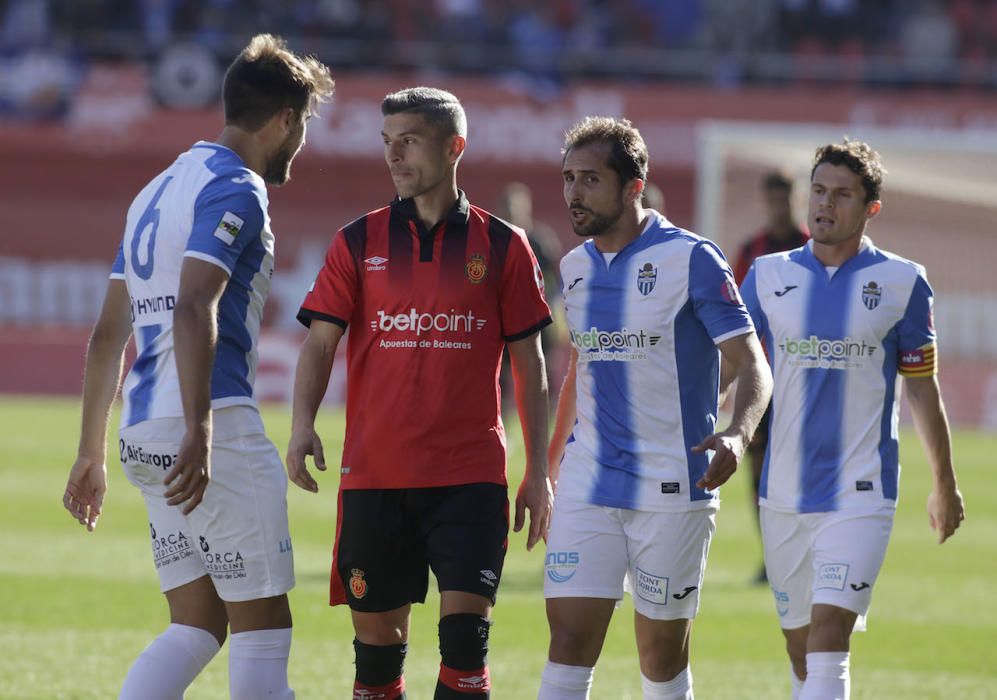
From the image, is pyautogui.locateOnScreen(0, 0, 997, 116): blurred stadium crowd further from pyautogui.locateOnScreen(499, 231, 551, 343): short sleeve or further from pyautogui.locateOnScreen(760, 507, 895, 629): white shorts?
pyautogui.locateOnScreen(499, 231, 551, 343): short sleeve

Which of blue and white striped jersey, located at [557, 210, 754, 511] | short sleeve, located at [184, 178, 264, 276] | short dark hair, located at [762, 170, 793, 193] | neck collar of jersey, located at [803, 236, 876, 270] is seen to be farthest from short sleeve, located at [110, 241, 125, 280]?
short dark hair, located at [762, 170, 793, 193]

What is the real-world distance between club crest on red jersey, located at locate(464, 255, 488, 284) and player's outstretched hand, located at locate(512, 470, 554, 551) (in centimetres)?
65

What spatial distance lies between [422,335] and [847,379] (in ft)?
4.99

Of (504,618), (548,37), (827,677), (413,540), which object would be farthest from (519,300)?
(548,37)

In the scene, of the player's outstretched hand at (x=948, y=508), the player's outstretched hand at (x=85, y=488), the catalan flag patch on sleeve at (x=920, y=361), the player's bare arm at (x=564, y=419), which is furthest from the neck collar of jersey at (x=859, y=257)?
the player's outstretched hand at (x=85, y=488)

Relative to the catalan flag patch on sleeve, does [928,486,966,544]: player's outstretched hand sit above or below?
below

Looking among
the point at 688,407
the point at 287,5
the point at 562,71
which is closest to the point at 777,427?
the point at 688,407

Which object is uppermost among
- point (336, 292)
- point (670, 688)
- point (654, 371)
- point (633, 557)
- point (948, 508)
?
point (336, 292)

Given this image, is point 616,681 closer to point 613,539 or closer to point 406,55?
point 613,539

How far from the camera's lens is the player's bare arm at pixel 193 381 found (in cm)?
390

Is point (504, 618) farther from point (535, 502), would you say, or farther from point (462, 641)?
point (462, 641)

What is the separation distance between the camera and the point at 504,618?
8008 mm

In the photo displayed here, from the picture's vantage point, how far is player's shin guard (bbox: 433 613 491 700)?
14.7 ft

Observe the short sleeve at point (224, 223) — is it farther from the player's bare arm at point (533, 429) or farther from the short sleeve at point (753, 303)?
the short sleeve at point (753, 303)
